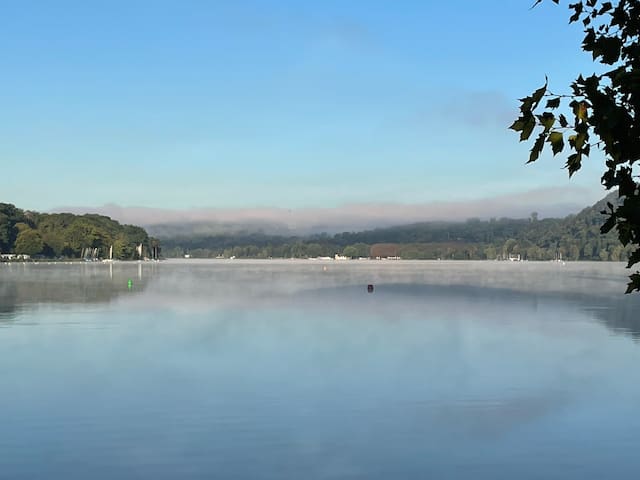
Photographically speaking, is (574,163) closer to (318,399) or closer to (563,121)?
(563,121)

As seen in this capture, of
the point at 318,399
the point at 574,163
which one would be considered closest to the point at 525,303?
the point at 318,399

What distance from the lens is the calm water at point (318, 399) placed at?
1603cm

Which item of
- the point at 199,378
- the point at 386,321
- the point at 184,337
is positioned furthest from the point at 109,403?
the point at 386,321

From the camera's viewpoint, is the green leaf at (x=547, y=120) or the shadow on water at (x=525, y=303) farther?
the shadow on water at (x=525, y=303)

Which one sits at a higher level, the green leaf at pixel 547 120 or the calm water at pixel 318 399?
the green leaf at pixel 547 120

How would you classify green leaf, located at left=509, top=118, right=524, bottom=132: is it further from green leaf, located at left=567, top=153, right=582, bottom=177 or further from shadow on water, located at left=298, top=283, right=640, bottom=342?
shadow on water, located at left=298, top=283, right=640, bottom=342

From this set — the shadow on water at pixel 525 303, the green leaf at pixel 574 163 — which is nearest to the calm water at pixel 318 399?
the shadow on water at pixel 525 303

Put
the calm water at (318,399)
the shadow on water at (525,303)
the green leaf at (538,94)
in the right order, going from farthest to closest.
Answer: the shadow on water at (525,303) → the calm water at (318,399) → the green leaf at (538,94)

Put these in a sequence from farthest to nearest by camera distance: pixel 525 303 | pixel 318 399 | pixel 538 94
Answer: pixel 525 303 < pixel 318 399 < pixel 538 94

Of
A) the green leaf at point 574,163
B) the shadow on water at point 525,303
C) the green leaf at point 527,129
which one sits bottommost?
the shadow on water at point 525,303

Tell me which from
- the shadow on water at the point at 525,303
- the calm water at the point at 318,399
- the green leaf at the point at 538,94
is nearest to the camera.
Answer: the green leaf at the point at 538,94

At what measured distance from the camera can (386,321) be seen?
4972 centimetres

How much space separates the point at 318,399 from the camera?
23031 millimetres

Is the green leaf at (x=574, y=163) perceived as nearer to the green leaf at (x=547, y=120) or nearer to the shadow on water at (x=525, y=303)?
the green leaf at (x=547, y=120)
